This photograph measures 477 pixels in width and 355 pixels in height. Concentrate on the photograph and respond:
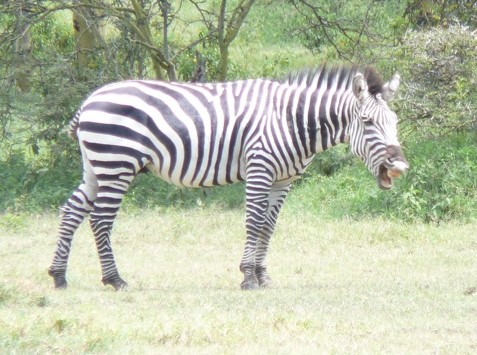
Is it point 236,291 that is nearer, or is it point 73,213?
point 236,291

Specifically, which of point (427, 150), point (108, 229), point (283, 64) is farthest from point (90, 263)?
point (283, 64)

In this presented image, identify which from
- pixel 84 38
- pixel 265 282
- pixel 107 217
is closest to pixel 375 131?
pixel 265 282

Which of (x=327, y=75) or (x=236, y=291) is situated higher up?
(x=327, y=75)

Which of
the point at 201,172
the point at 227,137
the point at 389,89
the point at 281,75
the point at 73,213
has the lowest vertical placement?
the point at 73,213

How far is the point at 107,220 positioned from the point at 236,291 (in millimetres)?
1341

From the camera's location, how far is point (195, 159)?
9.16m

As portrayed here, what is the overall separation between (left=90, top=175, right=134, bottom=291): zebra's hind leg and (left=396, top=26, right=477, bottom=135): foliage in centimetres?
548

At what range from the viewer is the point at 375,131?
8.98m

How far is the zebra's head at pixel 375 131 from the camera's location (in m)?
8.93

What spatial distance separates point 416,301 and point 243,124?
89.5 inches

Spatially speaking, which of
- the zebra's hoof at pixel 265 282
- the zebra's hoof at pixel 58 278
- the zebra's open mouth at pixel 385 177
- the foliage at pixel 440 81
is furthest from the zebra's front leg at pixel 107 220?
the foliage at pixel 440 81

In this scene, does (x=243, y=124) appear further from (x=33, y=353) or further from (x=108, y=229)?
(x=33, y=353)

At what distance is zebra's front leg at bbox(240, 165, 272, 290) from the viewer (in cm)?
899

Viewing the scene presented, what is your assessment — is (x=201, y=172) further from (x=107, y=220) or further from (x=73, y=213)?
(x=73, y=213)
